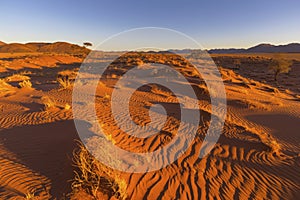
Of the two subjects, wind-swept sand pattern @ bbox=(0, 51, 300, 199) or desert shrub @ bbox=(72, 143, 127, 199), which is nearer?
desert shrub @ bbox=(72, 143, 127, 199)

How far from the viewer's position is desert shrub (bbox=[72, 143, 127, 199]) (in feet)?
13.1

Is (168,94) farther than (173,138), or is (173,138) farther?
(168,94)

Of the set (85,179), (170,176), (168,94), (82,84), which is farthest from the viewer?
(82,84)

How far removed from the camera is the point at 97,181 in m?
4.07

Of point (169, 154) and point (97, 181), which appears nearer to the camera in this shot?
point (97, 181)

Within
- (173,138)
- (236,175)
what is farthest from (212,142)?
(236,175)

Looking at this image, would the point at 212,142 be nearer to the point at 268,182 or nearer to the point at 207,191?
the point at 268,182

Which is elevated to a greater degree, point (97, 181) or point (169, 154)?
point (97, 181)

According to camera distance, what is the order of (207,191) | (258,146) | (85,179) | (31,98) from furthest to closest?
(31,98) → (258,146) → (207,191) → (85,179)

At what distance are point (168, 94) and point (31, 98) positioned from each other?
727cm

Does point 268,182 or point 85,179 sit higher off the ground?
point 85,179

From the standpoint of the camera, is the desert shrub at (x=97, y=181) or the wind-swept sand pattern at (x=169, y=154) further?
the wind-swept sand pattern at (x=169, y=154)

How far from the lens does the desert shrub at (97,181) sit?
4.00 m

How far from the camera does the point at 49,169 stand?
468 cm
